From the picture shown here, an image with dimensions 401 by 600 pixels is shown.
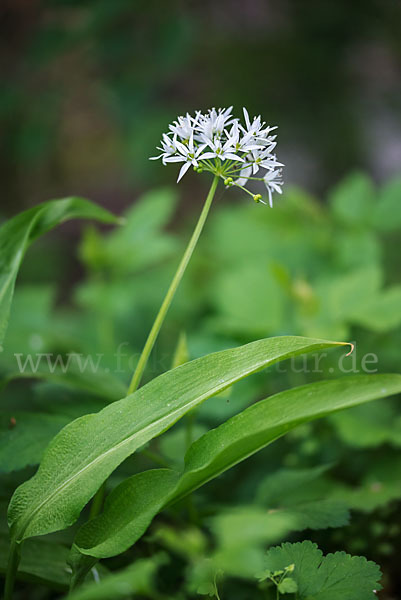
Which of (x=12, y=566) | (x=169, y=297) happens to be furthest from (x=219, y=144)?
(x=12, y=566)

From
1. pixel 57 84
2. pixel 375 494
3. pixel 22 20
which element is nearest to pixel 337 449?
pixel 375 494

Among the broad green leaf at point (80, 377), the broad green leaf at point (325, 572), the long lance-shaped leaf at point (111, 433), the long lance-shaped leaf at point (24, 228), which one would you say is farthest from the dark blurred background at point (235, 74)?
the broad green leaf at point (325, 572)

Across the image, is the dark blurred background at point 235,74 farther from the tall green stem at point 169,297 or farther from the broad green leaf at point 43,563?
the broad green leaf at point 43,563

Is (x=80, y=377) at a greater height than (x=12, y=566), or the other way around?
(x=80, y=377)

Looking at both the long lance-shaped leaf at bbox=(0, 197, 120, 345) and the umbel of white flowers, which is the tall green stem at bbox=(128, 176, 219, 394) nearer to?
the umbel of white flowers

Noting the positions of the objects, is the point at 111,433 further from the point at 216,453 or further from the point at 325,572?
the point at 325,572
